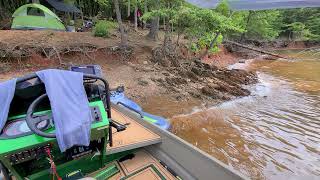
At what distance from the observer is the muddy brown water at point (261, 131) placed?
441 cm

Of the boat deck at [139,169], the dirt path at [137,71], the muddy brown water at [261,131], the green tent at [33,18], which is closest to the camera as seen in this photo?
the boat deck at [139,169]

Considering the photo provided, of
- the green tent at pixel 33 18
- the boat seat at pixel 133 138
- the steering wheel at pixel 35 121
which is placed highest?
the green tent at pixel 33 18

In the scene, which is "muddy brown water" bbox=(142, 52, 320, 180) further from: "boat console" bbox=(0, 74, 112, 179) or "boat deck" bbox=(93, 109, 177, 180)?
"boat console" bbox=(0, 74, 112, 179)

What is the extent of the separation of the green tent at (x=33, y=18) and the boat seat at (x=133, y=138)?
28.0 feet

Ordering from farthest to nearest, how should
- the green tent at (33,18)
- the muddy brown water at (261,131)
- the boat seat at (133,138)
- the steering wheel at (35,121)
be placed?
the green tent at (33,18) → the muddy brown water at (261,131) → the boat seat at (133,138) → the steering wheel at (35,121)

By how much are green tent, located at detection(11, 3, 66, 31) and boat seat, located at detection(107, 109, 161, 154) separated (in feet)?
28.0

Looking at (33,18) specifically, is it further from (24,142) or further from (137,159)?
(24,142)

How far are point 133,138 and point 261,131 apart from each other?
13.0ft

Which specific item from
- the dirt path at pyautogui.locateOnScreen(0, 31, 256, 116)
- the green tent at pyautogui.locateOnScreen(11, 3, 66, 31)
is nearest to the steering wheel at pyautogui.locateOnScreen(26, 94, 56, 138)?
the dirt path at pyautogui.locateOnScreen(0, 31, 256, 116)

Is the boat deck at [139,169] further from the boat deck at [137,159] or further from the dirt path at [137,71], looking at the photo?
the dirt path at [137,71]

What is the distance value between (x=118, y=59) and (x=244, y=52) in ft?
41.0

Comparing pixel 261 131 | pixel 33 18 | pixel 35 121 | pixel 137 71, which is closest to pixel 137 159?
pixel 35 121

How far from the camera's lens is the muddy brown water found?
174 inches

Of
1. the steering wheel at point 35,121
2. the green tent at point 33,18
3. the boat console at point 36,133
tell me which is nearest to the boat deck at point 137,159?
the boat console at point 36,133
